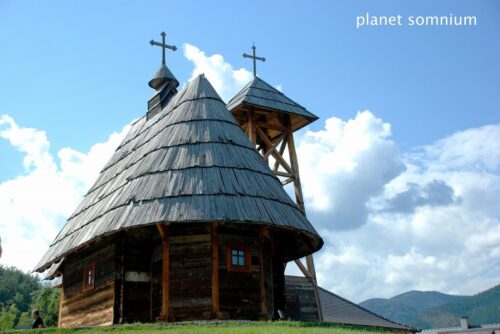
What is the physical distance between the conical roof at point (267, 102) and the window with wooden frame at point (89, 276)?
8840 millimetres

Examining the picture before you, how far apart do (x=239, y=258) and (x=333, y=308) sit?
12513mm

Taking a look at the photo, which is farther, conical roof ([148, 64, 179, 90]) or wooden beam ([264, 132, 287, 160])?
wooden beam ([264, 132, 287, 160])

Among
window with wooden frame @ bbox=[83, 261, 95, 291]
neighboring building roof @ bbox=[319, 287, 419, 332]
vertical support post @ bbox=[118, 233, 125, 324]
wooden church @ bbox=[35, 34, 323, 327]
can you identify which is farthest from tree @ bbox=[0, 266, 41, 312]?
vertical support post @ bbox=[118, 233, 125, 324]

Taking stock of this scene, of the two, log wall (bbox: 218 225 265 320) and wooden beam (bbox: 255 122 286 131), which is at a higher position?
wooden beam (bbox: 255 122 286 131)

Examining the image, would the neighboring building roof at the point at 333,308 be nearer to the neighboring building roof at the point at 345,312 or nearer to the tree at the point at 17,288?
the neighboring building roof at the point at 345,312

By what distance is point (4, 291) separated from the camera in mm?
71438

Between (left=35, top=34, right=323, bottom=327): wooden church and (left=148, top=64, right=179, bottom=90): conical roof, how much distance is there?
562cm

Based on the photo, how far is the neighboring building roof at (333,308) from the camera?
917 inches

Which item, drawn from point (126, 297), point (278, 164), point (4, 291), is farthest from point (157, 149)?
point (4, 291)

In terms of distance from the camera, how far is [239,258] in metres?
15.1

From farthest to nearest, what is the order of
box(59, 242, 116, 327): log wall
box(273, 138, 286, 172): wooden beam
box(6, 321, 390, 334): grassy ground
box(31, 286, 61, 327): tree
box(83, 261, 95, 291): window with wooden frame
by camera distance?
box(31, 286, 61, 327): tree
box(273, 138, 286, 172): wooden beam
box(83, 261, 95, 291): window with wooden frame
box(59, 242, 116, 327): log wall
box(6, 321, 390, 334): grassy ground

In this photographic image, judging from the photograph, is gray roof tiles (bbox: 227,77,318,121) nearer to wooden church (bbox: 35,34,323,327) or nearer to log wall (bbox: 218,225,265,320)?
wooden church (bbox: 35,34,323,327)

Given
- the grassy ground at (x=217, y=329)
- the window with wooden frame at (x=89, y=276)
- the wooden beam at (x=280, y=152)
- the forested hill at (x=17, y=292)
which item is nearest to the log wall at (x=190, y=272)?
the grassy ground at (x=217, y=329)

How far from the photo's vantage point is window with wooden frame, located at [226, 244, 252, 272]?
49.0ft
